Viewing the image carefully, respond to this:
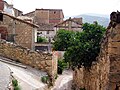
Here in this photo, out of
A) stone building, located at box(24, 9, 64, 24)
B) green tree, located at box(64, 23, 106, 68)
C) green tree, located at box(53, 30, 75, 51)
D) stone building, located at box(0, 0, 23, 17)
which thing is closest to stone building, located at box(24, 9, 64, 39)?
stone building, located at box(24, 9, 64, 24)

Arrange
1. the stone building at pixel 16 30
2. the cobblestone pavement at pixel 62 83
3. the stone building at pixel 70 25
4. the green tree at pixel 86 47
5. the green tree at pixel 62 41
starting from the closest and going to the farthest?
the cobblestone pavement at pixel 62 83
the green tree at pixel 86 47
the stone building at pixel 16 30
the green tree at pixel 62 41
the stone building at pixel 70 25

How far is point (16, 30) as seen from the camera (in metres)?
33.6

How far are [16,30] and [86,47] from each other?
8.69m

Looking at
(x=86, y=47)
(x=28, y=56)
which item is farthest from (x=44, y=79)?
(x=86, y=47)

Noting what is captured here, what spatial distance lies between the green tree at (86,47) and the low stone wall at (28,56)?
4077 mm

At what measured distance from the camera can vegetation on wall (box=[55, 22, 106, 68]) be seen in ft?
87.6

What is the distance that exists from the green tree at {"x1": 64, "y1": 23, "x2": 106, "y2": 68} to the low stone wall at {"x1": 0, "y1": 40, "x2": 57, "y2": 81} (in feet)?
13.4

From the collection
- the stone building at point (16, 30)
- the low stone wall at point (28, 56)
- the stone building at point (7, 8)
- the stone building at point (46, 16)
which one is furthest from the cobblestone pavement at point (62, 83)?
the stone building at point (46, 16)

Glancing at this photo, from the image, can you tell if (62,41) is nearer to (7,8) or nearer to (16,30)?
(7,8)

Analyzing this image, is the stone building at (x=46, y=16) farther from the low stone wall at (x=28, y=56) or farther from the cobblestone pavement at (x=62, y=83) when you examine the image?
the low stone wall at (x=28, y=56)

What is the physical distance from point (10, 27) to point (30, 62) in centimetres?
1120

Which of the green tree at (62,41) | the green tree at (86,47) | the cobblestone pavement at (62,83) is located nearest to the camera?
the cobblestone pavement at (62,83)

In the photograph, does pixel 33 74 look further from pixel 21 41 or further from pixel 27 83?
pixel 21 41

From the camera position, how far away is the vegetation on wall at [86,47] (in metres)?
26.7
